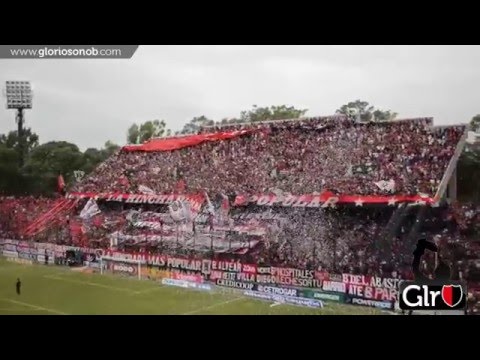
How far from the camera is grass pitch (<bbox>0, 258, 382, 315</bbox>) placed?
25.7 feet

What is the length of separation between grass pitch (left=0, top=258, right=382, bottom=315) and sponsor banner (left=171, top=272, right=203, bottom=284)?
177 mm

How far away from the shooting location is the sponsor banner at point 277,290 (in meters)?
8.12

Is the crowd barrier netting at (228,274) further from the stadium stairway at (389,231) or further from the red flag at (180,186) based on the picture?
the red flag at (180,186)

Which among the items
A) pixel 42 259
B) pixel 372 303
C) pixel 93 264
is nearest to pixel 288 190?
pixel 372 303

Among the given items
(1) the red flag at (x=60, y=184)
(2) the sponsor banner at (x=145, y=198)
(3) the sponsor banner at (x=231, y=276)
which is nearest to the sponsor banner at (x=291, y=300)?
(3) the sponsor banner at (x=231, y=276)

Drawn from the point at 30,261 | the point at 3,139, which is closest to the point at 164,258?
the point at 30,261

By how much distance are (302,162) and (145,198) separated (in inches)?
102

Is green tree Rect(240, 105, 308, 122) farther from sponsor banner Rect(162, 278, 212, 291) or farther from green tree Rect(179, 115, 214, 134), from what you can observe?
sponsor banner Rect(162, 278, 212, 291)

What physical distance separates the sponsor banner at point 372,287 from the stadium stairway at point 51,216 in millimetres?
4597

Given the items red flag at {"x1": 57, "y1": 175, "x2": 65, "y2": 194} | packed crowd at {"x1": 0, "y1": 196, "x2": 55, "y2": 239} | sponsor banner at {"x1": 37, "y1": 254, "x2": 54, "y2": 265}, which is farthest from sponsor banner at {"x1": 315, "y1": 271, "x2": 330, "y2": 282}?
sponsor banner at {"x1": 37, "y1": 254, "x2": 54, "y2": 265}

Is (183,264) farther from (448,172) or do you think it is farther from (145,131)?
(448,172)

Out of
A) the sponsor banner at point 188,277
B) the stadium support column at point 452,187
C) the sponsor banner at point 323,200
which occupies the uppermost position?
the stadium support column at point 452,187

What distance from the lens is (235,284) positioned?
859cm
